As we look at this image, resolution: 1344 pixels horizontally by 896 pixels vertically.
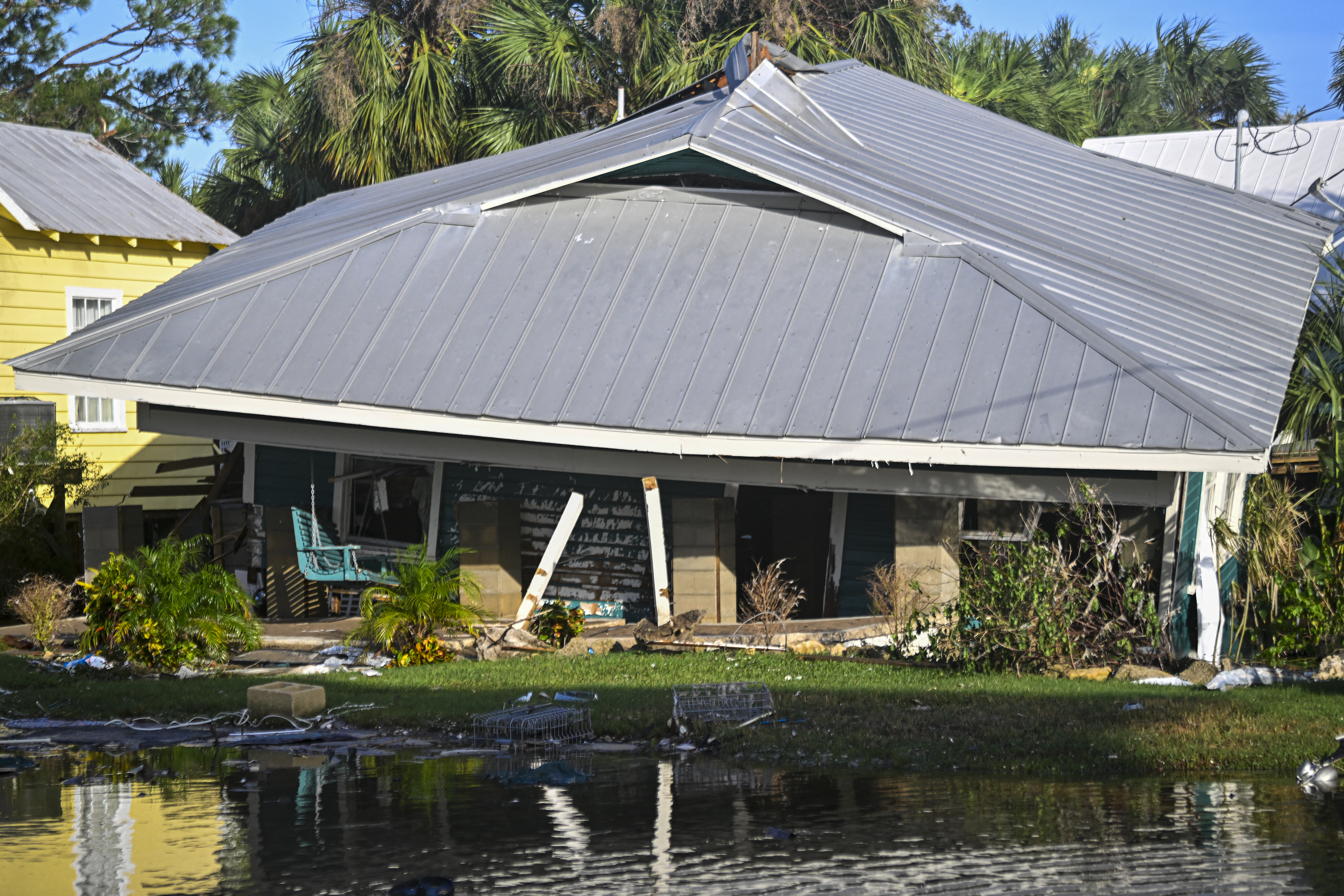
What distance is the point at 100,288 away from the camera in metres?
21.7

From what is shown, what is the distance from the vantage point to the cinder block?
34.4 feet

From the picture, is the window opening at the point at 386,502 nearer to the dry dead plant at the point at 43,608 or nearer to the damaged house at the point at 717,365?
the damaged house at the point at 717,365

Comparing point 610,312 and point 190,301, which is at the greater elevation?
point 190,301

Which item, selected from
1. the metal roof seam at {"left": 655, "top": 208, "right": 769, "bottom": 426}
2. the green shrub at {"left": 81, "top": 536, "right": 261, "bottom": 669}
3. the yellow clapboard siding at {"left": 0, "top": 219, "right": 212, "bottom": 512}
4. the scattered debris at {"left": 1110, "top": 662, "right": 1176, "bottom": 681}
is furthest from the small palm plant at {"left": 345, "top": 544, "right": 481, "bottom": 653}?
the yellow clapboard siding at {"left": 0, "top": 219, "right": 212, "bottom": 512}

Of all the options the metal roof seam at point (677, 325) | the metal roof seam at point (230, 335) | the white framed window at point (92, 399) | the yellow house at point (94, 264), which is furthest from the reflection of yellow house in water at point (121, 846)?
the white framed window at point (92, 399)

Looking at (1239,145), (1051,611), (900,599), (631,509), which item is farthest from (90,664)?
(1239,145)

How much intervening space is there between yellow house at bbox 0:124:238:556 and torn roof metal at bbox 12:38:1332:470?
556cm

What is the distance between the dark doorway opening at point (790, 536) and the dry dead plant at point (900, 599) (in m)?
1.90

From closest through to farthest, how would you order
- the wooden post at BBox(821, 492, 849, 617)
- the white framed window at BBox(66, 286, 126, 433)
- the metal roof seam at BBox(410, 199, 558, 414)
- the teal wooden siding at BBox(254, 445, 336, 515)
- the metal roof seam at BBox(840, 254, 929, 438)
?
the metal roof seam at BBox(840, 254, 929, 438)
the metal roof seam at BBox(410, 199, 558, 414)
the wooden post at BBox(821, 492, 849, 617)
the teal wooden siding at BBox(254, 445, 336, 515)
the white framed window at BBox(66, 286, 126, 433)

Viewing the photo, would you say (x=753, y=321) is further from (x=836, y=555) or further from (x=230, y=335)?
(x=230, y=335)

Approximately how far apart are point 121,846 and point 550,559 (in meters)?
6.85

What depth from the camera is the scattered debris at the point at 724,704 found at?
32.2ft

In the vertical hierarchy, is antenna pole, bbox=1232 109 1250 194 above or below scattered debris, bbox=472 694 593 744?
above

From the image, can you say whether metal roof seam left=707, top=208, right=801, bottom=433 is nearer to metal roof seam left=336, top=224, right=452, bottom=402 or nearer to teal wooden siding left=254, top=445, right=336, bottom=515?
metal roof seam left=336, top=224, right=452, bottom=402
